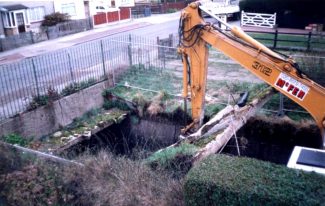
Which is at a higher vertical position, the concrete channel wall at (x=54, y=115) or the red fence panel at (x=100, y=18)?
the red fence panel at (x=100, y=18)

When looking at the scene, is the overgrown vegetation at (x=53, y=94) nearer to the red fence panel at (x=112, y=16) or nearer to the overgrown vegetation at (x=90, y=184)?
the overgrown vegetation at (x=90, y=184)

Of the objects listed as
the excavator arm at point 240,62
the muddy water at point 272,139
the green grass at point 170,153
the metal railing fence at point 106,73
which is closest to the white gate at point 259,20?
the metal railing fence at point 106,73

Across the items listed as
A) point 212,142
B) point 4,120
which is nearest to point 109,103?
point 4,120

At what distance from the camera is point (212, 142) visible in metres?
8.89

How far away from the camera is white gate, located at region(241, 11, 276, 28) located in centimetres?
2383

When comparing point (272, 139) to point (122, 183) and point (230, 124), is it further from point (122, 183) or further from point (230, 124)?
point (122, 183)

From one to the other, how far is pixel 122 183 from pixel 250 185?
2.51 metres

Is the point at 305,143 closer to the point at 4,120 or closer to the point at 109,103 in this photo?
the point at 109,103

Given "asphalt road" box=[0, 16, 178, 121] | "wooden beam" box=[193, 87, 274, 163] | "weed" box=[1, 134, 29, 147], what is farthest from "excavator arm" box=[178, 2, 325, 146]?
"asphalt road" box=[0, 16, 178, 121]

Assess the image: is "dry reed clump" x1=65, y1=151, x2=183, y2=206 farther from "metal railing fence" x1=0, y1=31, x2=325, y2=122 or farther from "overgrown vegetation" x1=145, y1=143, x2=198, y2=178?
"metal railing fence" x1=0, y1=31, x2=325, y2=122

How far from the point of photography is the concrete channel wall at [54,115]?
11.4 m

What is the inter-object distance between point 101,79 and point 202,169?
9.21 m

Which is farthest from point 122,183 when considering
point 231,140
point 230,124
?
point 231,140

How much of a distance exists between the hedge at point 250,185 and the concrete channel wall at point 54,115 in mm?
7132
